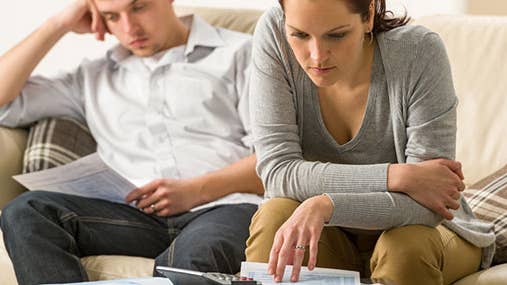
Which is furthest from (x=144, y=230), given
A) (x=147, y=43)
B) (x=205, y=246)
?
(x=147, y=43)

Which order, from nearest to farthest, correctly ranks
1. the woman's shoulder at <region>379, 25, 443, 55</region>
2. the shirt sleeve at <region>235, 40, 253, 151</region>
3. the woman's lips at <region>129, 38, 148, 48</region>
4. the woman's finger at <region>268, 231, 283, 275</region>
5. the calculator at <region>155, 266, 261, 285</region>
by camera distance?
the calculator at <region>155, 266, 261, 285</region>, the woman's finger at <region>268, 231, 283, 275</region>, the woman's shoulder at <region>379, 25, 443, 55</region>, the shirt sleeve at <region>235, 40, 253, 151</region>, the woman's lips at <region>129, 38, 148, 48</region>

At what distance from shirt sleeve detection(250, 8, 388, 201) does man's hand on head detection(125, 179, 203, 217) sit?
0.55 meters

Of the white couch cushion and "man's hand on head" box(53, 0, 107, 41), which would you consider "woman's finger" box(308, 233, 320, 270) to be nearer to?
the white couch cushion

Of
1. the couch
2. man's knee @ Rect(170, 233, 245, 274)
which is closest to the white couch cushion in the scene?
the couch

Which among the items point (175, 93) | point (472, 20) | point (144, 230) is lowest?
point (144, 230)

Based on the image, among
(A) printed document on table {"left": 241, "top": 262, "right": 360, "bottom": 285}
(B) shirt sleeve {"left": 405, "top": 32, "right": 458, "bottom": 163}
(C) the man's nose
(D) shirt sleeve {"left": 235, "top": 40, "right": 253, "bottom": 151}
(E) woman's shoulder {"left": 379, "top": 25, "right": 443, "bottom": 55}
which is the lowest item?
(D) shirt sleeve {"left": 235, "top": 40, "right": 253, "bottom": 151}

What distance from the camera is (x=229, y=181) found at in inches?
106

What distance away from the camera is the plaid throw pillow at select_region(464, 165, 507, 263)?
89.9 inches

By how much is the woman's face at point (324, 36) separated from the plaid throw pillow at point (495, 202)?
528mm

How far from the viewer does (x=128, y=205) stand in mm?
2721

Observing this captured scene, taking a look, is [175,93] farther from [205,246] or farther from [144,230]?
[205,246]

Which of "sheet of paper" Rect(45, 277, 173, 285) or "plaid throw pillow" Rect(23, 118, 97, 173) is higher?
"sheet of paper" Rect(45, 277, 173, 285)

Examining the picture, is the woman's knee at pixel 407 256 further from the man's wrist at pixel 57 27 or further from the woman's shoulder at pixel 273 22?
the man's wrist at pixel 57 27

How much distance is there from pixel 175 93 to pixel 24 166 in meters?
0.44
